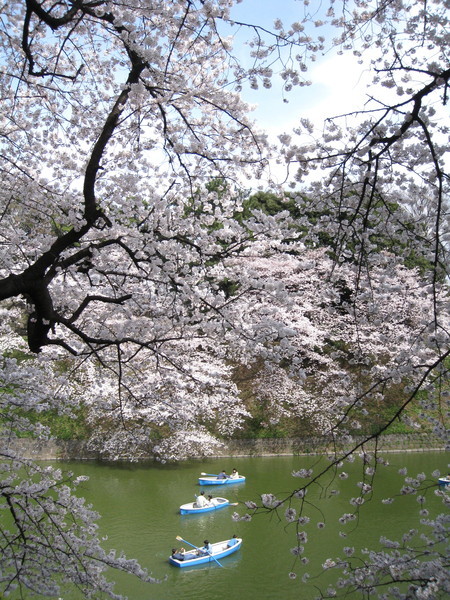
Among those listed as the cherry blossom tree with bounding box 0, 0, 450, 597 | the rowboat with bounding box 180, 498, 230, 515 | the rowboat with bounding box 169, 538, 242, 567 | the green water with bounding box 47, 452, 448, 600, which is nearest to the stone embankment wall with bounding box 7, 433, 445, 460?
the green water with bounding box 47, 452, 448, 600

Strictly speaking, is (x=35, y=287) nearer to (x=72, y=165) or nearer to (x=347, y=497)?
(x=72, y=165)

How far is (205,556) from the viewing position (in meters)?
6.80

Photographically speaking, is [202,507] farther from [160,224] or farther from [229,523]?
[160,224]

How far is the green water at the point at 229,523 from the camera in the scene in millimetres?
6195

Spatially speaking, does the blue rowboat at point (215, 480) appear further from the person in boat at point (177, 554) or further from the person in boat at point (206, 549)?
the person in boat at point (177, 554)

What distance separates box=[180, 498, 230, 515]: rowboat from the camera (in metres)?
8.68

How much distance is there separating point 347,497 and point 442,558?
25.3 ft

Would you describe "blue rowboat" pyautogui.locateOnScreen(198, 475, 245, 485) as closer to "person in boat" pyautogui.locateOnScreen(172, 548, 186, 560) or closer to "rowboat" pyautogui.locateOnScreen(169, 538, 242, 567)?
"rowboat" pyautogui.locateOnScreen(169, 538, 242, 567)

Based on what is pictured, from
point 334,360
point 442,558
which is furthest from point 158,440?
point 442,558

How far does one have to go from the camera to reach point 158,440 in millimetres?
12039

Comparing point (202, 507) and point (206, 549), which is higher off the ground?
point (202, 507)

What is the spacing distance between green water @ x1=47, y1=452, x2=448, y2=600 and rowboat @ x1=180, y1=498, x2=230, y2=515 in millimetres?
97

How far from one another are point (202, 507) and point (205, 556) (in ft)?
6.43

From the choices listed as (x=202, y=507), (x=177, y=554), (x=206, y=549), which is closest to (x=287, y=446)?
(x=202, y=507)
